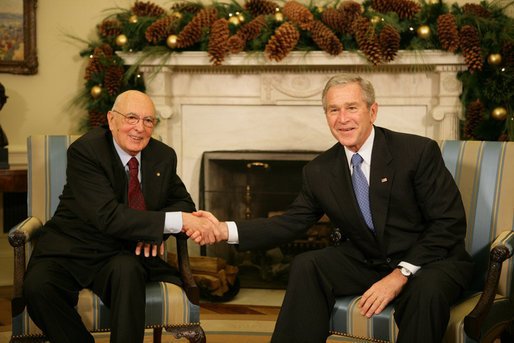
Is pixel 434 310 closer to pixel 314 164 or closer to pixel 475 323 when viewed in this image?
pixel 475 323

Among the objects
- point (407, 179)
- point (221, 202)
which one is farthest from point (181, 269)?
point (221, 202)

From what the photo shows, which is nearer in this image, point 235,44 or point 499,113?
point 499,113

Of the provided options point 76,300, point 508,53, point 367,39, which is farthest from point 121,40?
point 508,53

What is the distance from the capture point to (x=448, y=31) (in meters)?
3.63

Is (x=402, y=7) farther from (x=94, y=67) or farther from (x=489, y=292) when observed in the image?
(x=489, y=292)

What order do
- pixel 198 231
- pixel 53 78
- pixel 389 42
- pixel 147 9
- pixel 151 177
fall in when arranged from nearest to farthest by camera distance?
pixel 198 231, pixel 151 177, pixel 389 42, pixel 147 9, pixel 53 78

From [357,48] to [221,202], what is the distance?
1.42m

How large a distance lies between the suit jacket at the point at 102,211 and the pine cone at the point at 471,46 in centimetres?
206

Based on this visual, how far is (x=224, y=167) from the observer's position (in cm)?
436

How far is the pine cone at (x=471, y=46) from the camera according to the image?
11.8ft

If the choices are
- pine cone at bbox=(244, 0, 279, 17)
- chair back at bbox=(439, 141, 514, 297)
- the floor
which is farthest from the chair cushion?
pine cone at bbox=(244, 0, 279, 17)

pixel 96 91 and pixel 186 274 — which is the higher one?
pixel 96 91

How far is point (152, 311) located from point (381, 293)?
85cm

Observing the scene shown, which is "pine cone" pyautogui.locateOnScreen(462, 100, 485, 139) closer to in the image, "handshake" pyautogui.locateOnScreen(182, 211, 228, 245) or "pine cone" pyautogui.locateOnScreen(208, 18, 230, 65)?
"pine cone" pyautogui.locateOnScreen(208, 18, 230, 65)
